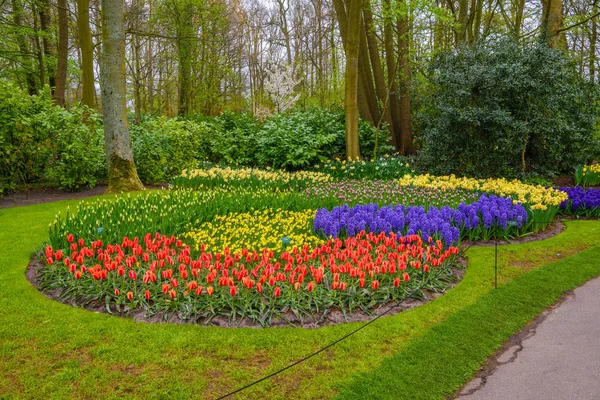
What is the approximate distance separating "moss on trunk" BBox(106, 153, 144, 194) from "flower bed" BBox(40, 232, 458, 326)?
13.3 feet

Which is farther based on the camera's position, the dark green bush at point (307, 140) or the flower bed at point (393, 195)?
the dark green bush at point (307, 140)

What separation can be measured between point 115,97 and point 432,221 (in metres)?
6.80

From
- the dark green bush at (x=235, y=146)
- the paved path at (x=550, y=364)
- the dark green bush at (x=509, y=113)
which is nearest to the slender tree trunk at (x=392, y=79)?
the dark green bush at (x=509, y=113)

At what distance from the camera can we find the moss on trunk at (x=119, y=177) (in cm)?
870

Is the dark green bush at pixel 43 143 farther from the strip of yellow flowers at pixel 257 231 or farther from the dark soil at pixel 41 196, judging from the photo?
the strip of yellow flowers at pixel 257 231

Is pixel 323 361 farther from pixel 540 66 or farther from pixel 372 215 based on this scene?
pixel 540 66

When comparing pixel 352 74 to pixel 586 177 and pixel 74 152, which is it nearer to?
pixel 586 177

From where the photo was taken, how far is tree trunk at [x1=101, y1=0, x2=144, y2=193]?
336 inches

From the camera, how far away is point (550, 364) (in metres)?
3.06

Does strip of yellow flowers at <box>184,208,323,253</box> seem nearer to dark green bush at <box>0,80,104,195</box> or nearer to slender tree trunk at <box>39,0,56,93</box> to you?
dark green bush at <box>0,80,104,195</box>

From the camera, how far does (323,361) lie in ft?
9.79

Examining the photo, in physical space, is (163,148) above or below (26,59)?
below

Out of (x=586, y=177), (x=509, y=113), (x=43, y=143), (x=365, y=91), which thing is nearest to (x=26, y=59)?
(x=43, y=143)

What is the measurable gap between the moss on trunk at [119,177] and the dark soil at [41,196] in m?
0.60
